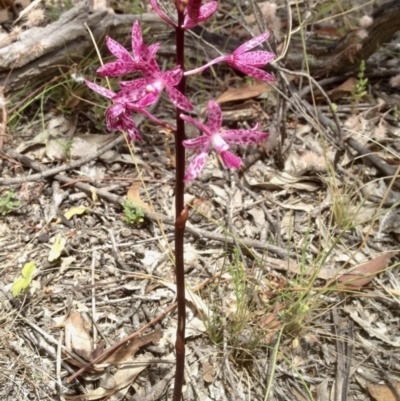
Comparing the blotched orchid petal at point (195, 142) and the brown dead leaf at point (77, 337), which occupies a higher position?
the blotched orchid petal at point (195, 142)

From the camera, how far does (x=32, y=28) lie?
2.87 m

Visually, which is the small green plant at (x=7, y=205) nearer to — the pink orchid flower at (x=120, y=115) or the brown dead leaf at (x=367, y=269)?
the pink orchid flower at (x=120, y=115)

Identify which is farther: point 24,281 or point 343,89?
point 343,89

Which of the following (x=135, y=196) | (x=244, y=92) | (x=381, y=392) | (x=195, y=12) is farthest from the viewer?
(x=244, y=92)

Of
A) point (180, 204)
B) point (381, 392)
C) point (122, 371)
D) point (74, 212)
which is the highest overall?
point (180, 204)

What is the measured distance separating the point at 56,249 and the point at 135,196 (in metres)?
0.52

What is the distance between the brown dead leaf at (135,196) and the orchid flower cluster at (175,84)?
1.29 metres

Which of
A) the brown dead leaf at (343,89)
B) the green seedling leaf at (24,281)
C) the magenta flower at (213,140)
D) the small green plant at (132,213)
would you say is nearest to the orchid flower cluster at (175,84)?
the magenta flower at (213,140)

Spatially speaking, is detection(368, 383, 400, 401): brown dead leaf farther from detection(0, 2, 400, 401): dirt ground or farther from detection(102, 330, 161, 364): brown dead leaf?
detection(102, 330, 161, 364): brown dead leaf

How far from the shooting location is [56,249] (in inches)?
91.1

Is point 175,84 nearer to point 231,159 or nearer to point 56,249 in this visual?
point 231,159

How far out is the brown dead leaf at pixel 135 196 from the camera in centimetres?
260

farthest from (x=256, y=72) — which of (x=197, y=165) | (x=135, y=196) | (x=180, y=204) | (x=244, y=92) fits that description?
(x=244, y=92)

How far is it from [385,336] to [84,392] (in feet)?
4.23
